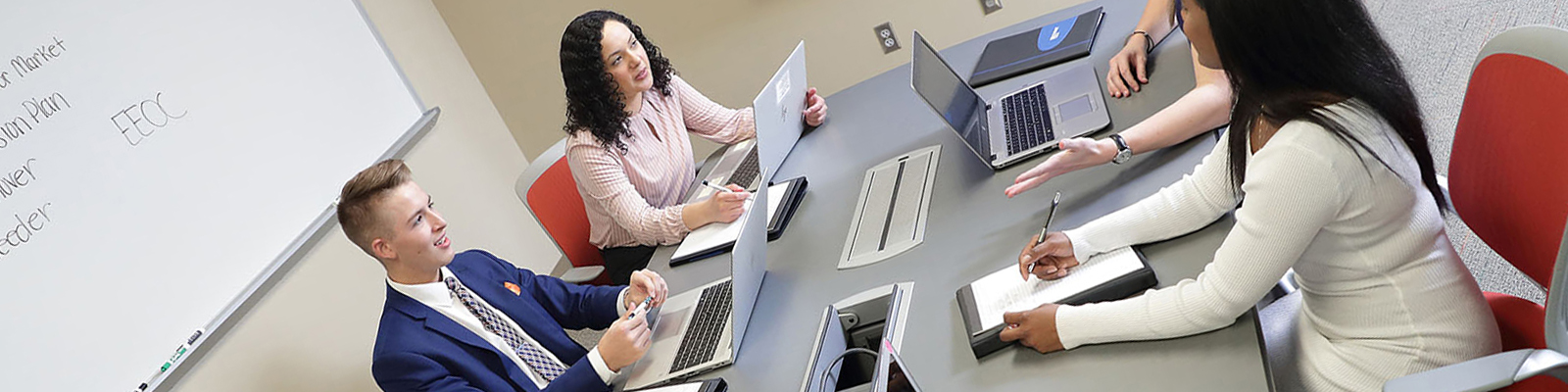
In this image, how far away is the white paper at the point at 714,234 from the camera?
7.19 feet

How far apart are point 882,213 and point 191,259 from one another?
167cm

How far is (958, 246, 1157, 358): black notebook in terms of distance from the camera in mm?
1388

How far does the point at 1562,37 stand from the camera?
1.10 meters

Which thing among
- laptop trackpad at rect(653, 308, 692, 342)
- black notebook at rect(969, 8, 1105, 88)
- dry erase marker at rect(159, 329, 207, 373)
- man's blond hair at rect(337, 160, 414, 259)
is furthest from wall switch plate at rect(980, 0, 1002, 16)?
dry erase marker at rect(159, 329, 207, 373)

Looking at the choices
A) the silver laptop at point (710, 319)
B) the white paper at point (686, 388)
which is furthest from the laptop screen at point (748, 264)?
the white paper at point (686, 388)

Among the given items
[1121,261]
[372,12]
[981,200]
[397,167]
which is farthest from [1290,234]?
[372,12]

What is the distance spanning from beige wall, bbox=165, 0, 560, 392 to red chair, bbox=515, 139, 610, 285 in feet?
2.15

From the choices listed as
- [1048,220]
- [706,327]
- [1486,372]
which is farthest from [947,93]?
[1486,372]

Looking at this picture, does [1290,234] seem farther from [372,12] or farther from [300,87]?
[372,12]

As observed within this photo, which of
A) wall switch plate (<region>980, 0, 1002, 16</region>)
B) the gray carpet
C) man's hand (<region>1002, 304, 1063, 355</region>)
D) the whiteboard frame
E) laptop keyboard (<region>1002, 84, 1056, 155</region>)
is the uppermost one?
the whiteboard frame

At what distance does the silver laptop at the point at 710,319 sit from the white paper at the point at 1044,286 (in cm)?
42

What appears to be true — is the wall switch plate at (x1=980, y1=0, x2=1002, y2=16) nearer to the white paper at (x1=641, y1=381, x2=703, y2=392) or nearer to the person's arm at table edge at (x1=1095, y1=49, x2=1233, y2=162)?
the person's arm at table edge at (x1=1095, y1=49, x2=1233, y2=162)

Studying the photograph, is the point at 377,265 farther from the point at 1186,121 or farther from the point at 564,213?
the point at 1186,121

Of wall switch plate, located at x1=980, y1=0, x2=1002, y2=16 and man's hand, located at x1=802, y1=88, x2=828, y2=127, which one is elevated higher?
man's hand, located at x1=802, y1=88, x2=828, y2=127
